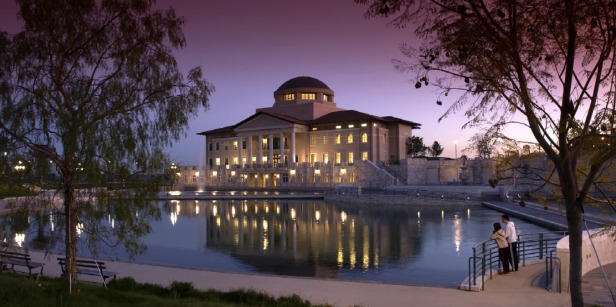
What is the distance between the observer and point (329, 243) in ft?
75.2

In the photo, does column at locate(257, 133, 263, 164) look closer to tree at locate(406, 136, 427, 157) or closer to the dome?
the dome

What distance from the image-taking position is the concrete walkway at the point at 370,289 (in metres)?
10.7

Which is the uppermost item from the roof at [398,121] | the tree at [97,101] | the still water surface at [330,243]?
the roof at [398,121]

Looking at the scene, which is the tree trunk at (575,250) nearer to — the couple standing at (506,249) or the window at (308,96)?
the couple standing at (506,249)

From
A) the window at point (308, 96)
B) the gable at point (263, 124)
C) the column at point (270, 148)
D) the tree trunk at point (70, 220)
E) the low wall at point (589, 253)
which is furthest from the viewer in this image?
the window at point (308, 96)

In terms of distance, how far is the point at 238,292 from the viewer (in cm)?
1116

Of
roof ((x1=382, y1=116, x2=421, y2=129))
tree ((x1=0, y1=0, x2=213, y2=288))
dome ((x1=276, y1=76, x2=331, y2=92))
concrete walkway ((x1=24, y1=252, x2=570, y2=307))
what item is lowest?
concrete walkway ((x1=24, y1=252, x2=570, y2=307))

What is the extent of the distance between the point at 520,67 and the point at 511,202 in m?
37.3

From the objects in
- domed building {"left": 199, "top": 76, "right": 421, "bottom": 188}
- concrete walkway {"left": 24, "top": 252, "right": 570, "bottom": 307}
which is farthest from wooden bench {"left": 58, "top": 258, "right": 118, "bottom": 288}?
domed building {"left": 199, "top": 76, "right": 421, "bottom": 188}

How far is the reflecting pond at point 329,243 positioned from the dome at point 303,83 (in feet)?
195

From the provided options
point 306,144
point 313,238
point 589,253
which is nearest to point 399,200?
point 313,238

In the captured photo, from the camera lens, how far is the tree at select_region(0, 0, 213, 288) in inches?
420

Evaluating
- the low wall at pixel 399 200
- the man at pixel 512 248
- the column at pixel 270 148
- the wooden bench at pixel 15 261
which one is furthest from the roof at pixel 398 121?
the wooden bench at pixel 15 261

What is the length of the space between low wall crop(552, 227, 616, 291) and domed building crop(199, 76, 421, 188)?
52729 millimetres
